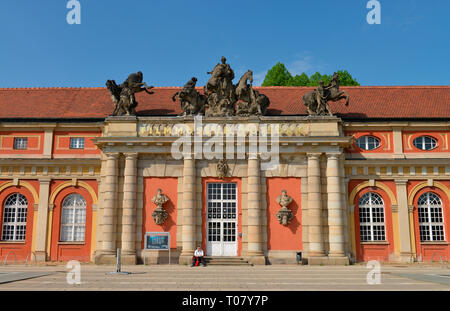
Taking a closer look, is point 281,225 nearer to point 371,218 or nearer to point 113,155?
point 371,218

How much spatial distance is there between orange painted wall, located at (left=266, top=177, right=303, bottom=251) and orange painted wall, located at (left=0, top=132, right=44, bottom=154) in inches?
599

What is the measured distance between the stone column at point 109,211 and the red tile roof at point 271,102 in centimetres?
452

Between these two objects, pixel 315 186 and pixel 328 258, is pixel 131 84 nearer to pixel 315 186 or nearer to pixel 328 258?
pixel 315 186

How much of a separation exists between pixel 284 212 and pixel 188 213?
217 inches

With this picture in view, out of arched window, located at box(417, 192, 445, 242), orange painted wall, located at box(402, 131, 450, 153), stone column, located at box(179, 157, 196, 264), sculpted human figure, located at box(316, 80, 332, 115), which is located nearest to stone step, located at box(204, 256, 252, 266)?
stone column, located at box(179, 157, 196, 264)

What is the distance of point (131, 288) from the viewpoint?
46.4 ft

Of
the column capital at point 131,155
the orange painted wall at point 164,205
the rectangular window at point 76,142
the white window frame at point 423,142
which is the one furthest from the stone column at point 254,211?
the rectangular window at point 76,142

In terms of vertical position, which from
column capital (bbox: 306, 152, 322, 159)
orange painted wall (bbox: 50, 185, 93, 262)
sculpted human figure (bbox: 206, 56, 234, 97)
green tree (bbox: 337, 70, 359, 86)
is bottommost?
orange painted wall (bbox: 50, 185, 93, 262)

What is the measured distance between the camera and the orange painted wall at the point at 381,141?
28.9m

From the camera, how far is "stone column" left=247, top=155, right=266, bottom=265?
84.2 feet

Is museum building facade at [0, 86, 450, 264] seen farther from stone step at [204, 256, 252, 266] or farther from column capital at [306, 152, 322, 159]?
stone step at [204, 256, 252, 266]

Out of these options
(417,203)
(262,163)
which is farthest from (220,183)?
(417,203)

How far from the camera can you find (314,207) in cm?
2608

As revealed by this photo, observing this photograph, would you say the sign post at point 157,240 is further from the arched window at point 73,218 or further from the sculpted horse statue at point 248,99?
the sculpted horse statue at point 248,99
